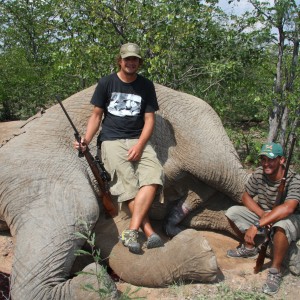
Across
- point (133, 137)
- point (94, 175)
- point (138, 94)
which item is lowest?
point (94, 175)

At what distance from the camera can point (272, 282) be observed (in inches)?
172

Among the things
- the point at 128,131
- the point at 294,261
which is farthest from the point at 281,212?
the point at 128,131

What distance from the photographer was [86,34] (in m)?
7.71

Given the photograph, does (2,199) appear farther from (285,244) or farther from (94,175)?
(285,244)

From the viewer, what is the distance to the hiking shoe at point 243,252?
495 centimetres

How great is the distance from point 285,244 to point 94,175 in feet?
6.07

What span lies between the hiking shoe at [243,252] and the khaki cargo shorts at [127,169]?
3.25 feet

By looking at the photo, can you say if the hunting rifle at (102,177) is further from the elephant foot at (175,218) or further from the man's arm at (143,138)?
the elephant foot at (175,218)

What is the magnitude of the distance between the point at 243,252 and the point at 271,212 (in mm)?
662

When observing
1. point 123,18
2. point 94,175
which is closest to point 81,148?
point 94,175

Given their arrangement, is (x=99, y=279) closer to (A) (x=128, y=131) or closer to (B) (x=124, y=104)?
(A) (x=128, y=131)

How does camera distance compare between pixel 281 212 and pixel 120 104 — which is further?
pixel 120 104

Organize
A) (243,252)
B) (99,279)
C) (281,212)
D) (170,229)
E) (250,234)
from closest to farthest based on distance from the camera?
(99,279)
(281,212)
(250,234)
(243,252)
(170,229)

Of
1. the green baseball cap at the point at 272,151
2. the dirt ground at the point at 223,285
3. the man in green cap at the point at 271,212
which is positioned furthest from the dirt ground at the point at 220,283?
the green baseball cap at the point at 272,151
